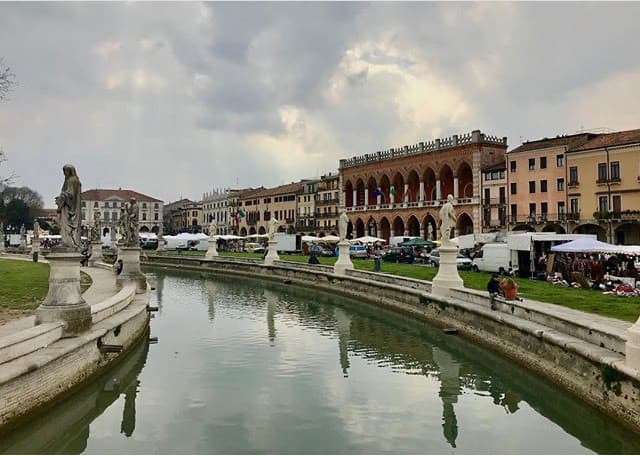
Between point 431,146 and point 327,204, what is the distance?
24.0 m

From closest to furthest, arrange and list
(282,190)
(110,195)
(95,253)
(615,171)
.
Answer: (95,253) → (615,171) → (282,190) → (110,195)

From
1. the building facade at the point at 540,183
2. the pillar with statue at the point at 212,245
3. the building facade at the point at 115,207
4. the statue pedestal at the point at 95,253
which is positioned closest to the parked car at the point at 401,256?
the pillar with statue at the point at 212,245

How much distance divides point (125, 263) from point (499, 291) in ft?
47.1

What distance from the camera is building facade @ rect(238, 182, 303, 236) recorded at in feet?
297

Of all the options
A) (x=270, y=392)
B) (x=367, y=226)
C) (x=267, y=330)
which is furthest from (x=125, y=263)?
(x=367, y=226)

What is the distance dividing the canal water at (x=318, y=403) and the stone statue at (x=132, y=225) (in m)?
5.85

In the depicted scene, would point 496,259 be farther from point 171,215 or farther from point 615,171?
point 171,215

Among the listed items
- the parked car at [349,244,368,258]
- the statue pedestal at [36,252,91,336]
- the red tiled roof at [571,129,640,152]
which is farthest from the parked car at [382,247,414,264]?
the statue pedestal at [36,252,91,336]

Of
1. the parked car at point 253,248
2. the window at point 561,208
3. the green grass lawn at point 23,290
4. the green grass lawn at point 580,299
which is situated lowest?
the green grass lawn at point 580,299

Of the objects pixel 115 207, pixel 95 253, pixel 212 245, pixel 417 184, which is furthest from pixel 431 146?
pixel 115 207

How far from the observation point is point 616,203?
46.2 m

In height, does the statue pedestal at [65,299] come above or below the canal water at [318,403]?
above

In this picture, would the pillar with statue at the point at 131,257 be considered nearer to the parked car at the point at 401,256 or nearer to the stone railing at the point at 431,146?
the parked car at the point at 401,256

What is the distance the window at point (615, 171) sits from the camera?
151 ft
